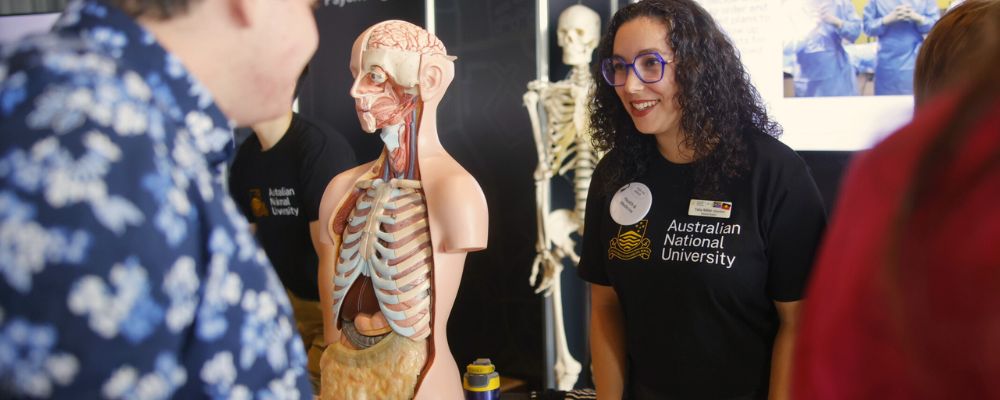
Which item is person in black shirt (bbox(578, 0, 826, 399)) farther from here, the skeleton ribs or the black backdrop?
the black backdrop

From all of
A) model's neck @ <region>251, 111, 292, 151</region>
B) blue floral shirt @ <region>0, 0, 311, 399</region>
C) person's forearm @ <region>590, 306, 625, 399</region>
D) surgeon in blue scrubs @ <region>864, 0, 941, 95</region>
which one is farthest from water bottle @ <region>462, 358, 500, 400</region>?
surgeon in blue scrubs @ <region>864, 0, 941, 95</region>

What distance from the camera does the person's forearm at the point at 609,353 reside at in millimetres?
2256

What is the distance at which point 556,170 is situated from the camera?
13.8ft

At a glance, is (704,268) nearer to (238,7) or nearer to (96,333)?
(238,7)

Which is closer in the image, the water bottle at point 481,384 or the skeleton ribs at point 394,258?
the skeleton ribs at point 394,258

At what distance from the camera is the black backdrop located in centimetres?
451

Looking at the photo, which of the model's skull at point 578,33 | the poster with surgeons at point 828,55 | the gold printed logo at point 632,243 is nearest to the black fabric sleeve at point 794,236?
the gold printed logo at point 632,243

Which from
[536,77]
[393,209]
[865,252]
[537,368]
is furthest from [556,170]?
[865,252]

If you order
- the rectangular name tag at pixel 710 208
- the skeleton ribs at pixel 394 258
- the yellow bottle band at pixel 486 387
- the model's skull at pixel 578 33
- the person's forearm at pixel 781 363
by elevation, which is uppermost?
the model's skull at pixel 578 33

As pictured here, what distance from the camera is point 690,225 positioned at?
2084 millimetres

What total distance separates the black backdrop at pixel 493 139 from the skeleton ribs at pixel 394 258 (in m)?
2.01

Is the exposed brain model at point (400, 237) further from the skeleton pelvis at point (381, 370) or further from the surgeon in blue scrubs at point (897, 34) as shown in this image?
the surgeon in blue scrubs at point (897, 34)

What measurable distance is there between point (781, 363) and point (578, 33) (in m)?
2.38

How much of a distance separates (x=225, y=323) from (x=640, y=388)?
4.71ft
